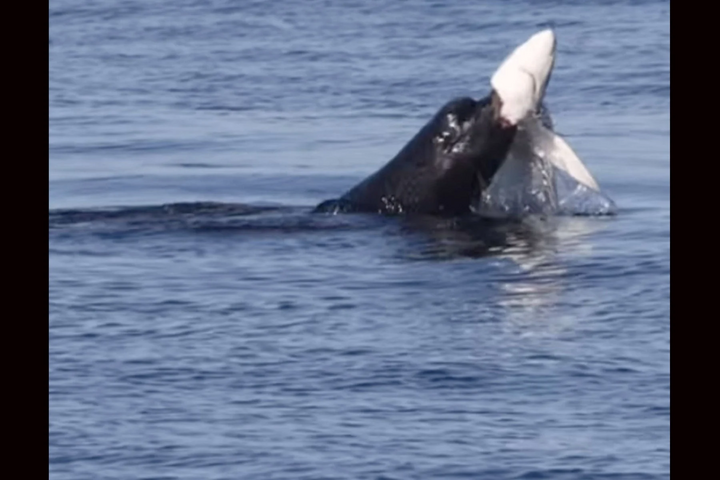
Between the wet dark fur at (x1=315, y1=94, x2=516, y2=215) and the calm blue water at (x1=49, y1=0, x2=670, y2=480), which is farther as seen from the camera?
the wet dark fur at (x1=315, y1=94, x2=516, y2=215)

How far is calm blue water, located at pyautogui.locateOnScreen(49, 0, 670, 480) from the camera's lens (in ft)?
21.8

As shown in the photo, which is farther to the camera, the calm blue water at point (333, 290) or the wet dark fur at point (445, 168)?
the wet dark fur at point (445, 168)

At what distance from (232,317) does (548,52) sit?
3.95m

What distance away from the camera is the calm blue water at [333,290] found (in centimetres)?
664

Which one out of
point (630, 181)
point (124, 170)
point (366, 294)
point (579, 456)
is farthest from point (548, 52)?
point (579, 456)

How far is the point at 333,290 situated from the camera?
9.68m

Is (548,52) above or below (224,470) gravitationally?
above

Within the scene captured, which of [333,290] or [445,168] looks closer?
[333,290]

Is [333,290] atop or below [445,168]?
below

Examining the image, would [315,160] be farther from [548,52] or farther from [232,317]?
[232,317]
